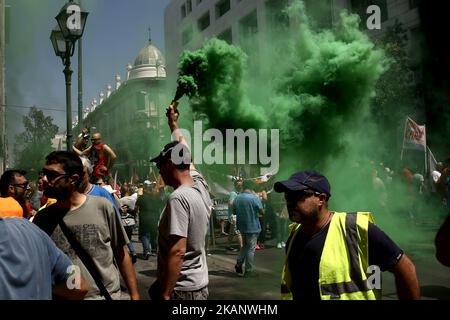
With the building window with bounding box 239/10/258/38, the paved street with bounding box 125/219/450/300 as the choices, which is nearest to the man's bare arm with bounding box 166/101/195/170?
the paved street with bounding box 125/219/450/300

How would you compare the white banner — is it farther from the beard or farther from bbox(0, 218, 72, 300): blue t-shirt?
bbox(0, 218, 72, 300): blue t-shirt

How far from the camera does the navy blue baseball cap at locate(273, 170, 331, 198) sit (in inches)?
98.9

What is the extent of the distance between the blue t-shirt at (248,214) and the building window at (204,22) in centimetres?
2832

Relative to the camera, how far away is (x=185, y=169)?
318 cm

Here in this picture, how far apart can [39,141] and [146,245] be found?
25.6m

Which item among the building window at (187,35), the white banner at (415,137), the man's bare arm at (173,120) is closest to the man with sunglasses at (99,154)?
the man's bare arm at (173,120)

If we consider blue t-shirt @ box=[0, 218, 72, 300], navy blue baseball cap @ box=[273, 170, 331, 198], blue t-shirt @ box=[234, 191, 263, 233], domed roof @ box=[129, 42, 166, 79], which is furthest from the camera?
domed roof @ box=[129, 42, 166, 79]

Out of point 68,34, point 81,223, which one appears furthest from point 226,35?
point 81,223

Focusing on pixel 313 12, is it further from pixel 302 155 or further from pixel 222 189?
pixel 222 189

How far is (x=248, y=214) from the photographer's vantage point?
8.52 meters

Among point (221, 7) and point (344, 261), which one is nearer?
point (344, 261)

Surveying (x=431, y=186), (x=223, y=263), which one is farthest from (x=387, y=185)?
(x=223, y=263)

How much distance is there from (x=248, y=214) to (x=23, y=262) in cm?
677

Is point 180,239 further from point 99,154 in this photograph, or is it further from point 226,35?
point 226,35
